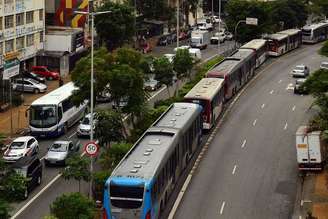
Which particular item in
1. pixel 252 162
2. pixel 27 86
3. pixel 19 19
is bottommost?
pixel 252 162

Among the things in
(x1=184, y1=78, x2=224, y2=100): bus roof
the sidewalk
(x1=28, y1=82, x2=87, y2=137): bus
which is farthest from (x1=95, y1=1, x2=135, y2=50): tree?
(x1=28, y1=82, x2=87, y2=137): bus

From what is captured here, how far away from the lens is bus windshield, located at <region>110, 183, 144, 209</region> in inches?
1330

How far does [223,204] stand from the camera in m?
40.5

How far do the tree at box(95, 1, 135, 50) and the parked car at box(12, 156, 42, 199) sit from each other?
43.0 m

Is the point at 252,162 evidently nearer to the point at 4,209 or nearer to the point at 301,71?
the point at 4,209

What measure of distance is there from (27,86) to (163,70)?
49.3 feet

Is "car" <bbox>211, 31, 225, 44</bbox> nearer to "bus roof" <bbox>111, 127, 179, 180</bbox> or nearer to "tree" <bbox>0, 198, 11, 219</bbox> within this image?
"bus roof" <bbox>111, 127, 179, 180</bbox>

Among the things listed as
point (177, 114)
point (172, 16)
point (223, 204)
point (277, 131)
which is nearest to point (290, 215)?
point (223, 204)

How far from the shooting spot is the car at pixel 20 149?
48.0 m

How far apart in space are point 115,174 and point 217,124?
25.0m

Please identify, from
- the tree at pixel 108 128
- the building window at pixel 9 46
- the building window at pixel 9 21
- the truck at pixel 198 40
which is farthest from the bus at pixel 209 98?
the truck at pixel 198 40

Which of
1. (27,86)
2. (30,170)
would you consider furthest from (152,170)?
(27,86)

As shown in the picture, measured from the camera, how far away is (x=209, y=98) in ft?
177

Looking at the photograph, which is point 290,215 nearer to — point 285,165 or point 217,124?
point 285,165
